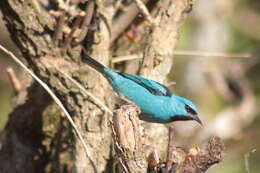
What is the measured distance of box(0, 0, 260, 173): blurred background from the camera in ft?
35.6

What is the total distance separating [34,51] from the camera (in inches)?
217

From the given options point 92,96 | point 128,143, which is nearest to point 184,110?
point 92,96

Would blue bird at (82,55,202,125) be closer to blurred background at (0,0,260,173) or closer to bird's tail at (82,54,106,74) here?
bird's tail at (82,54,106,74)

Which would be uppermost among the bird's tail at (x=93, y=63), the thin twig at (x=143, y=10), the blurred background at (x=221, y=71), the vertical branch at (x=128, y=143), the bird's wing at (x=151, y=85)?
the blurred background at (x=221, y=71)

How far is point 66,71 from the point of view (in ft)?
18.5

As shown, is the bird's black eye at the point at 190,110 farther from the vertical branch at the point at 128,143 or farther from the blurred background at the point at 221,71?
the blurred background at the point at 221,71

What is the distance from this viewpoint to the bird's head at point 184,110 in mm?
6355

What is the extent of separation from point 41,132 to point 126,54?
4.00 feet

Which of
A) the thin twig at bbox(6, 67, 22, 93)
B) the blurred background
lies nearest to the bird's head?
the thin twig at bbox(6, 67, 22, 93)

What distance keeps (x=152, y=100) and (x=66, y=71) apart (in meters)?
1.14

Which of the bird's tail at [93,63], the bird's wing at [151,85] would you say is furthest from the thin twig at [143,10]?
the bird's tail at [93,63]

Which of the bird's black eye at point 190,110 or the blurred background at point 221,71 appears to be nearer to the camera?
the bird's black eye at point 190,110

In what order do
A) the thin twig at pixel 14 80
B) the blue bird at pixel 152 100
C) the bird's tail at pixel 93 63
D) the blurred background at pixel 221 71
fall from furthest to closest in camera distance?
the blurred background at pixel 221 71, the thin twig at pixel 14 80, the blue bird at pixel 152 100, the bird's tail at pixel 93 63

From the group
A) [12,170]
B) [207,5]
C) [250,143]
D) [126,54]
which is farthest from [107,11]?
[207,5]
